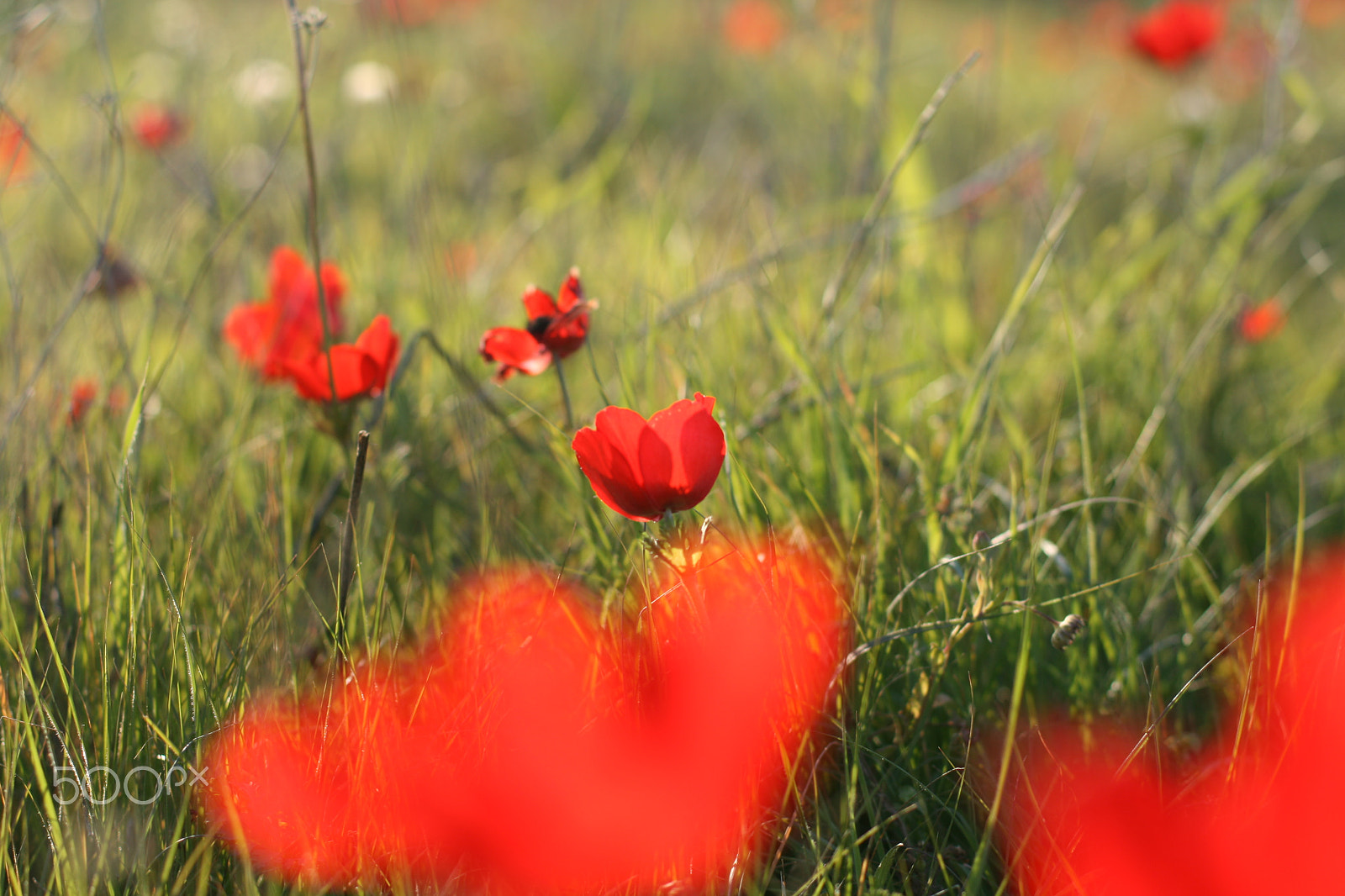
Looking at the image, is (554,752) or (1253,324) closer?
(554,752)

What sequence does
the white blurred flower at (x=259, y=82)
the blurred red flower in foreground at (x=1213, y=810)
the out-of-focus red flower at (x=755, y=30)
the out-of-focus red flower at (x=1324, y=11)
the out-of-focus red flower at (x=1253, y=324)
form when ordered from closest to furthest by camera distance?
the blurred red flower in foreground at (x=1213, y=810), the out-of-focus red flower at (x=1253, y=324), the white blurred flower at (x=259, y=82), the out-of-focus red flower at (x=755, y=30), the out-of-focus red flower at (x=1324, y=11)

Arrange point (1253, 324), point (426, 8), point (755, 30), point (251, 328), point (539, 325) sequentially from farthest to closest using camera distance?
point (426, 8), point (755, 30), point (1253, 324), point (251, 328), point (539, 325)

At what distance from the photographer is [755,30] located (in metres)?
3.05

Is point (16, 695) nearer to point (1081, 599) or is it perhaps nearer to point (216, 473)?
point (216, 473)

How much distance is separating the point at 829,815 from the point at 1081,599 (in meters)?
0.31

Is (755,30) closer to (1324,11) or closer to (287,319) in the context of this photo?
(287,319)

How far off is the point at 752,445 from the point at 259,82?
4.96 ft

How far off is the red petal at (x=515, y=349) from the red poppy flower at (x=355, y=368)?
100 mm

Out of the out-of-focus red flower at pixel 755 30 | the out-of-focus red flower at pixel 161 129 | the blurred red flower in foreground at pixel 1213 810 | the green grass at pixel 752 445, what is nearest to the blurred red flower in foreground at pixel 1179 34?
the green grass at pixel 752 445

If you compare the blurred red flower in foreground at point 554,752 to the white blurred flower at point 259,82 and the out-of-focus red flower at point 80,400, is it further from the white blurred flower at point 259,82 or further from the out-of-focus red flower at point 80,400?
the white blurred flower at point 259,82

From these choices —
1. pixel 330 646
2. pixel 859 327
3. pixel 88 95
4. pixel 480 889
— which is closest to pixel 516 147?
pixel 859 327

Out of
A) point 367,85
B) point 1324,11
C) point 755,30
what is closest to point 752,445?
point 367,85

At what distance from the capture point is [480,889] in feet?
1.96

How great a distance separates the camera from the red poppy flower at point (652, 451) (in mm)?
618
